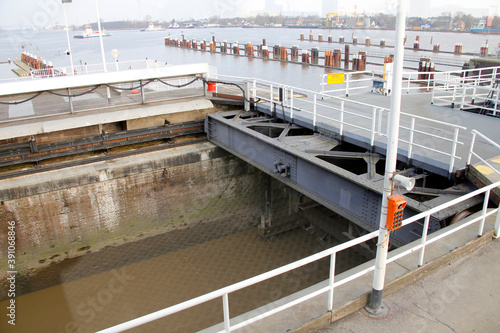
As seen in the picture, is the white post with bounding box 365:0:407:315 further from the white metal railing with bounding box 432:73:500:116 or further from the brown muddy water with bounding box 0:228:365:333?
the white metal railing with bounding box 432:73:500:116

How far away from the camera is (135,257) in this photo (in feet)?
39.1

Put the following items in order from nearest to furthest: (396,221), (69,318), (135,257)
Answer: (396,221), (69,318), (135,257)

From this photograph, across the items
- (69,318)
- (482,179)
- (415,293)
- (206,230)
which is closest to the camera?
(415,293)

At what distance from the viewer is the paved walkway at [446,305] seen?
4344mm

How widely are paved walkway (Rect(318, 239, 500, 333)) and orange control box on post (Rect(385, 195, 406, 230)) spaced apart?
1164 millimetres

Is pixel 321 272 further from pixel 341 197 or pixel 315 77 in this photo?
pixel 315 77

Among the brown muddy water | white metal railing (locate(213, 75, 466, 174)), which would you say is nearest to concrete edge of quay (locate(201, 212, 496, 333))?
white metal railing (locate(213, 75, 466, 174))

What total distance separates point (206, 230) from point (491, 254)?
9.02 m

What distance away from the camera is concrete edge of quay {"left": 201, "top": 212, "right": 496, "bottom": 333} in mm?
4223

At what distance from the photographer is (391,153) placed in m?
3.87

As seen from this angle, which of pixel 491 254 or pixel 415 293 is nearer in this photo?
pixel 415 293

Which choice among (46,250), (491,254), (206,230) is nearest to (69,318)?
(46,250)

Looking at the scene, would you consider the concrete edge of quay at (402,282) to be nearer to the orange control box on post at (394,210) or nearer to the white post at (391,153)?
the white post at (391,153)

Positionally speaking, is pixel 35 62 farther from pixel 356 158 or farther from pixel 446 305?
pixel 446 305
